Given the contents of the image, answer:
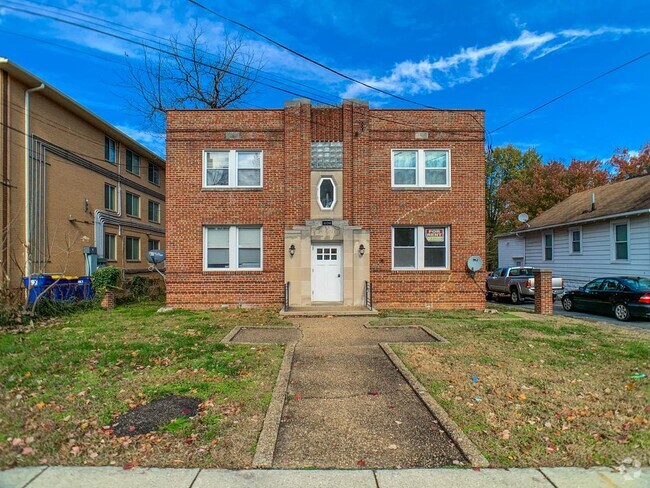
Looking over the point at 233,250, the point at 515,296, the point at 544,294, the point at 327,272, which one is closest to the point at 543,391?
the point at 327,272

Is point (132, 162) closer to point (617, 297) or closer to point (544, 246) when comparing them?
point (617, 297)

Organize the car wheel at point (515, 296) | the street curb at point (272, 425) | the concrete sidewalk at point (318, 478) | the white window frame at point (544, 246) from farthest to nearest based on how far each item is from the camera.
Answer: the white window frame at point (544, 246), the car wheel at point (515, 296), the street curb at point (272, 425), the concrete sidewalk at point (318, 478)

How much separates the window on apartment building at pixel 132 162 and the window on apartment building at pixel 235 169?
1235cm

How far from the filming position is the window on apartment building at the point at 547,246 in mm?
22312

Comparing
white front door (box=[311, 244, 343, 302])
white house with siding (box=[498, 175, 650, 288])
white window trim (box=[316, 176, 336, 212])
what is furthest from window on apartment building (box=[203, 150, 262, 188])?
white house with siding (box=[498, 175, 650, 288])

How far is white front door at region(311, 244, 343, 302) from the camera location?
43.3 feet

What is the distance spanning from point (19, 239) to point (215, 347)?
468 inches

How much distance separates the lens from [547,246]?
22.7 metres

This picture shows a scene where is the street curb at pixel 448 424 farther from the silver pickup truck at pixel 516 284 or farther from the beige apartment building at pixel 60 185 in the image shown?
the silver pickup truck at pixel 516 284

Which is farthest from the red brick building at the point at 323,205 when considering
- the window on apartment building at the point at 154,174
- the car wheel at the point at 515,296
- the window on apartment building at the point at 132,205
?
the window on apartment building at the point at 154,174

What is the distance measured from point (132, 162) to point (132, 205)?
8.29 feet

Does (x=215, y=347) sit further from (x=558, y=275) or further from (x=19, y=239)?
(x=558, y=275)

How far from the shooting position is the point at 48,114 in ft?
54.4

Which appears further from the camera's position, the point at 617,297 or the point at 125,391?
the point at 617,297
